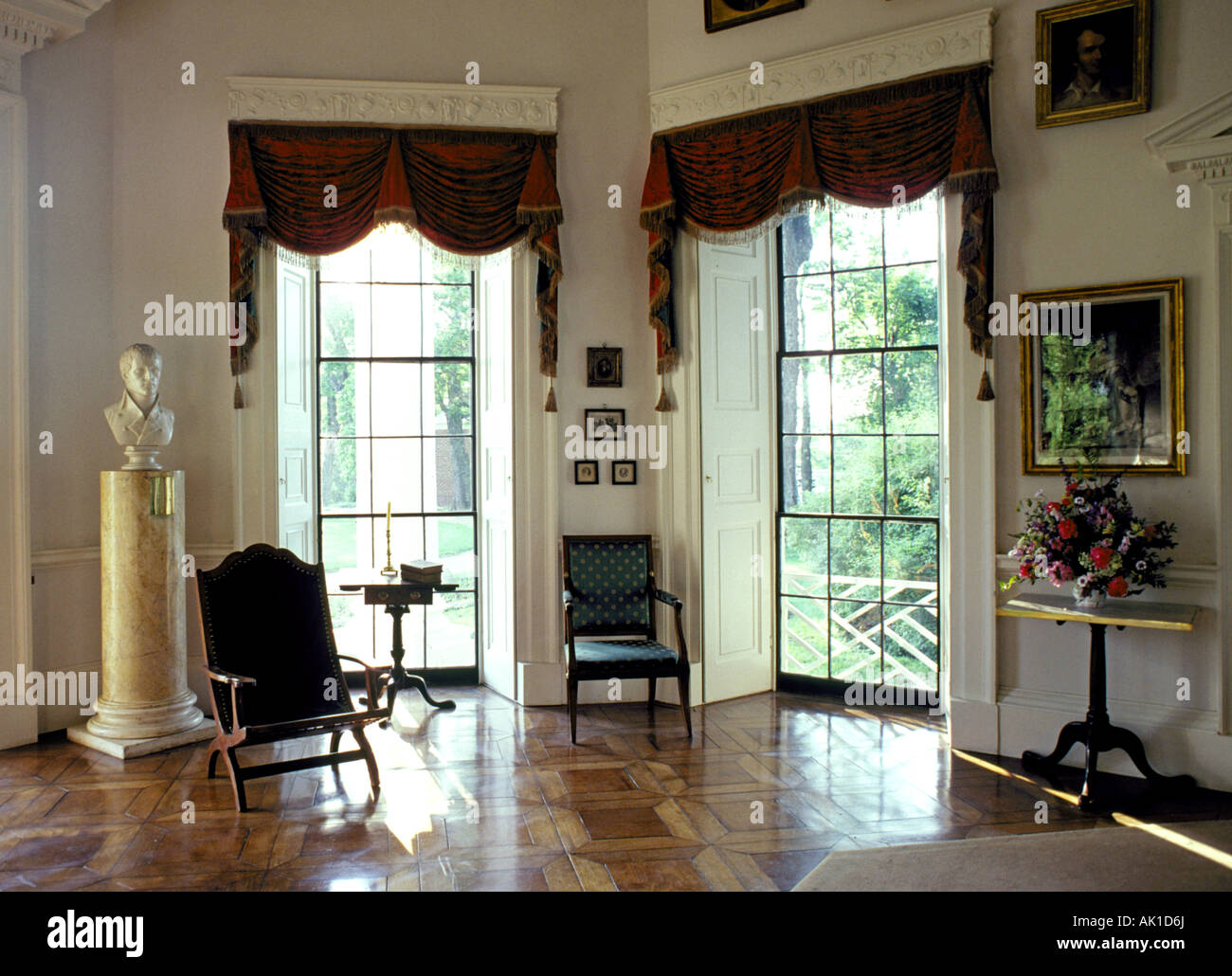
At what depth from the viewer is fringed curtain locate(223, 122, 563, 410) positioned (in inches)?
225

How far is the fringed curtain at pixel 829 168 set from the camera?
16.2ft

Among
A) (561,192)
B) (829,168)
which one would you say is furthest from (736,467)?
(561,192)

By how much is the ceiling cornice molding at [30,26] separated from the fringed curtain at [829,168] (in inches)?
132

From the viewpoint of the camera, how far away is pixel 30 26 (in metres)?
5.23

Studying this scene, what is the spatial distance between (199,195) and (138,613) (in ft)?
8.37

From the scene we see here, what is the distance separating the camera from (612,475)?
612 cm

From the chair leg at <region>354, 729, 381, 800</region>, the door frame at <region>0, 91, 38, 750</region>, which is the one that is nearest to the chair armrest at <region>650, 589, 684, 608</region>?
the chair leg at <region>354, 729, 381, 800</region>

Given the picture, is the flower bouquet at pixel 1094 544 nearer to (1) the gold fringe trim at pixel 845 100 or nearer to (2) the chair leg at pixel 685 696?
(2) the chair leg at pixel 685 696

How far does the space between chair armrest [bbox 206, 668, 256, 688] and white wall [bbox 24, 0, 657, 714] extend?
62.8 inches

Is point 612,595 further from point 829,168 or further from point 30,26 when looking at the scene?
point 30,26

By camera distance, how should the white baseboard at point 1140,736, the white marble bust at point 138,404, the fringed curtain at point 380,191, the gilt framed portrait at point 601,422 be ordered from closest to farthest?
1. the white baseboard at point 1140,736
2. the white marble bust at point 138,404
3. the fringed curtain at point 380,191
4. the gilt framed portrait at point 601,422

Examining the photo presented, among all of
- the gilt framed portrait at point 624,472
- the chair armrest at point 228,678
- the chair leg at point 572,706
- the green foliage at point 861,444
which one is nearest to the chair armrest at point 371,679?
the chair armrest at point 228,678

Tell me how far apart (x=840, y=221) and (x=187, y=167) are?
406 cm

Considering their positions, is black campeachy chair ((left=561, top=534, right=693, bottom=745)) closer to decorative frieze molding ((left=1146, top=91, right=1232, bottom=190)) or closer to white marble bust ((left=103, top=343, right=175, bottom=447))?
white marble bust ((left=103, top=343, right=175, bottom=447))
